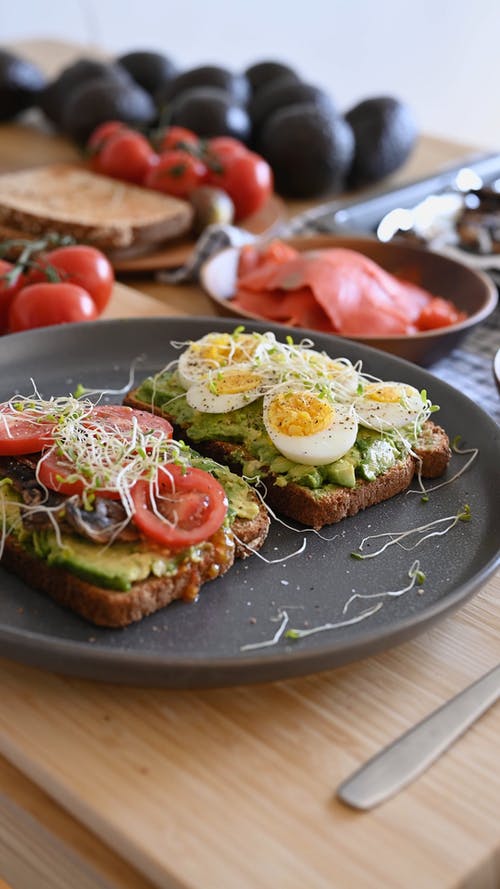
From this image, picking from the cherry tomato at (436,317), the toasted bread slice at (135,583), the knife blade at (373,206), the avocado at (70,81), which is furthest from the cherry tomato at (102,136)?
the toasted bread slice at (135,583)

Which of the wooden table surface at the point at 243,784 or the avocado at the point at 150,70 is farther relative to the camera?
the avocado at the point at 150,70

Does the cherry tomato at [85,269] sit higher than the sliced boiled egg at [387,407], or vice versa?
the sliced boiled egg at [387,407]

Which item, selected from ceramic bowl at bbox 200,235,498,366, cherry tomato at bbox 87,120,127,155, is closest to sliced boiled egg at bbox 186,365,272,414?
ceramic bowl at bbox 200,235,498,366

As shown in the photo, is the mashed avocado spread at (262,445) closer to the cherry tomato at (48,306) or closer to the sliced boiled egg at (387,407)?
the sliced boiled egg at (387,407)

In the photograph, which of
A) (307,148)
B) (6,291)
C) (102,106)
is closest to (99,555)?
(6,291)

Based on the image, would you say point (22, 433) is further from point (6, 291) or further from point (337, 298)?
point (337, 298)

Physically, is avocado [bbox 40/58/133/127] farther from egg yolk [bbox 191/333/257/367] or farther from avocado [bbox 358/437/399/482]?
avocado [bbox 358/437/399/482]

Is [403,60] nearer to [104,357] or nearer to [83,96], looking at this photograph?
[83,96]

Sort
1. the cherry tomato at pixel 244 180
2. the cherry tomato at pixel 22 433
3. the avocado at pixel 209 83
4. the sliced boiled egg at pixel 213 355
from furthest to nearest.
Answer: the avocado at pixel 209 83 < the cherry tomato at pixel 244 180 < the sliced boiled egg at pixel 213 355 < the cherry tomato at pixel 22 433
